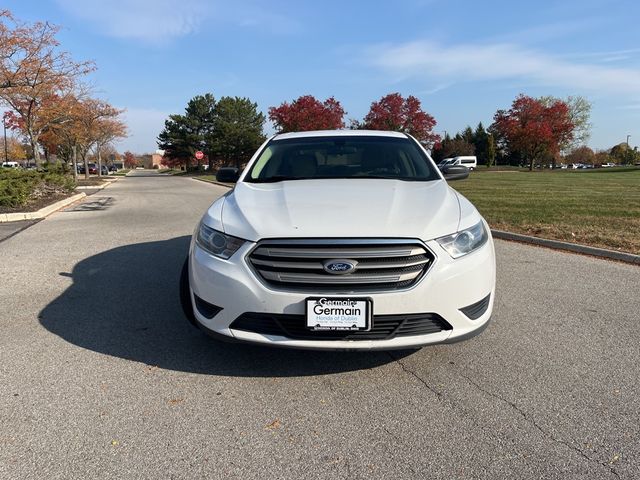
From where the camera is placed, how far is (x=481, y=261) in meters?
2.96

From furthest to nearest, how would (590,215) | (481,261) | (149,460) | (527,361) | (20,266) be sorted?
1. (590,215)
2. (20,266)
3. (527,361)
4. (481,261)
5. (149,460)

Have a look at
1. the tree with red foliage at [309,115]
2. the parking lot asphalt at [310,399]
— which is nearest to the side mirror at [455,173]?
the parking lot asphalt at [310,399]

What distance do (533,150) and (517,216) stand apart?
54.7 metres

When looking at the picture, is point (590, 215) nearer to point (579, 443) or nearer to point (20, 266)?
point (579, 443)

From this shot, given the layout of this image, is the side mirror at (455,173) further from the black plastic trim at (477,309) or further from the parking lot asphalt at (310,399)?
the black plastic trim at (477,309)

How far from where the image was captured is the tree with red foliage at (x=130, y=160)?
157500 millimetres

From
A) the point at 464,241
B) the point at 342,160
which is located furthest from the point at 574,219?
the point at 464,241

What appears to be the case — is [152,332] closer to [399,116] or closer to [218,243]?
[218,243]

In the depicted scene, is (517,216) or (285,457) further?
(517,216)

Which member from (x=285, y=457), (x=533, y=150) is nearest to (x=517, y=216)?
(x=285, y=457)

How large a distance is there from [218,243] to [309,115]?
4401 centimetres

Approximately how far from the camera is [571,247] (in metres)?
7.30

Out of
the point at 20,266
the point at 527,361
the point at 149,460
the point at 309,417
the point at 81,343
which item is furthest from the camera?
the point at 20,266

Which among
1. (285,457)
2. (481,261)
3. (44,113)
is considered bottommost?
(285,457)
